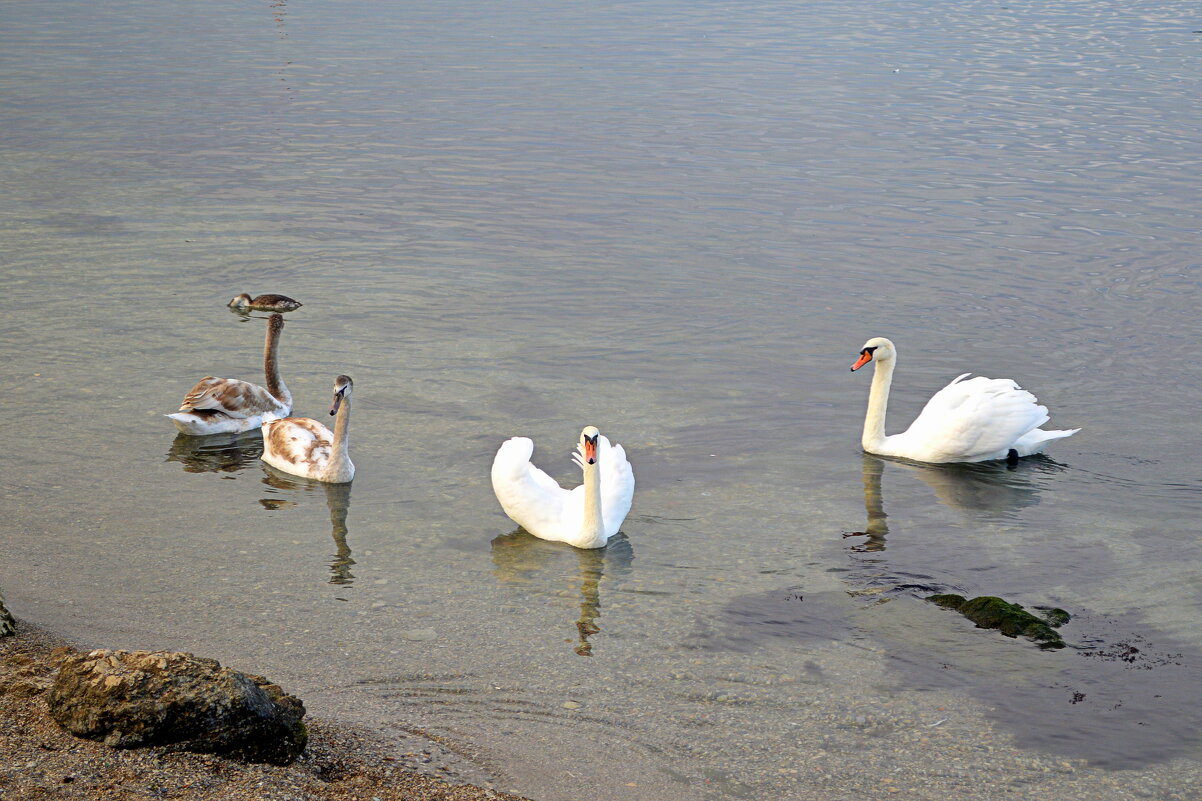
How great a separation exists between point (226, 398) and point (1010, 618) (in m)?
6.16

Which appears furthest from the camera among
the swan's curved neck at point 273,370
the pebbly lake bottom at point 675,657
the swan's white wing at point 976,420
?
the swan's curved neck at point 273,370

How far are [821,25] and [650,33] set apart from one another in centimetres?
600

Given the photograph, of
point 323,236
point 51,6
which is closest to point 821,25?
point 51,6

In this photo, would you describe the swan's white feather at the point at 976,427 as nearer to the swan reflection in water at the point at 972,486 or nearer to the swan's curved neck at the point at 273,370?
the swan reflection in water at the point at 972,486

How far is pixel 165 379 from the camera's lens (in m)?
11.9

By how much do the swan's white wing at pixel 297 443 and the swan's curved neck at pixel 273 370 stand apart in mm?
833

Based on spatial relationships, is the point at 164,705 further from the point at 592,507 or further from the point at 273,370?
the point at 273,370

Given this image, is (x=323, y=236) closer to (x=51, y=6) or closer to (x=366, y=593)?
(x=366, y=593)

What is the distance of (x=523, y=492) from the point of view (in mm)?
8969

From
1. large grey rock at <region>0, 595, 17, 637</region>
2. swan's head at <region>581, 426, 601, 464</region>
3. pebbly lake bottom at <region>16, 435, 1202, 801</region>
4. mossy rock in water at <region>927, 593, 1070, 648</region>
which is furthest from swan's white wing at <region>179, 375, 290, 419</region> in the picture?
mossy rock in water at <region>927, 593, 1070, 648</region>

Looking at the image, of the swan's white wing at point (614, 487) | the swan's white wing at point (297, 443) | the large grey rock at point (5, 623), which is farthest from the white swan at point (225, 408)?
the large grey rock at point (5, 623)

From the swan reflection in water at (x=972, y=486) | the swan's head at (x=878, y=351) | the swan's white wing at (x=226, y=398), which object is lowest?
the swan reflection in water at (x=972, y=486)

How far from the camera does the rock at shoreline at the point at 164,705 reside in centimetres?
546

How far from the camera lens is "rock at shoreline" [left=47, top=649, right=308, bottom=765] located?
215 inches
